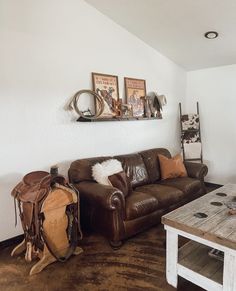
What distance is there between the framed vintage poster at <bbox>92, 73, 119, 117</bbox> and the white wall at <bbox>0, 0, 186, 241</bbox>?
95 millimetres

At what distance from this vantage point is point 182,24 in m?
3.01

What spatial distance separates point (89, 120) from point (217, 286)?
2.12 metres

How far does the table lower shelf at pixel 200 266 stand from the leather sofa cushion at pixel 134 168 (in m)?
1.33

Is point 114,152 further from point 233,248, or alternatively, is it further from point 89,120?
point 233,248

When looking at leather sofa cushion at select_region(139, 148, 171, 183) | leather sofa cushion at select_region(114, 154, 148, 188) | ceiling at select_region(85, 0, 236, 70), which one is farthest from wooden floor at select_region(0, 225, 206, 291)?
ceiling at select_region(85, 0, 236, 70)

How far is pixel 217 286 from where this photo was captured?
5.32 feet

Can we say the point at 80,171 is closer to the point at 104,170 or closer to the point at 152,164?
the point at 104,170

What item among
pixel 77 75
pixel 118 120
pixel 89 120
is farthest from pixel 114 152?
pixel 77 75

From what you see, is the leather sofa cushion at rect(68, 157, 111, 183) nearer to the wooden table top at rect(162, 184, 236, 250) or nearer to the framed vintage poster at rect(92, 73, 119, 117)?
the framed vintage poster at rect(92, 73, 119, 117)

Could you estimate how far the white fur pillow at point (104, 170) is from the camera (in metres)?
2.71

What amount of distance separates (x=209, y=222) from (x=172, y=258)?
15.7 inches

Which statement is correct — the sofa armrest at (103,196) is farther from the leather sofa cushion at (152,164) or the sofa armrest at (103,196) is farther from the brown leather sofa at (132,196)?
the leather sofa cushion at (152,164)

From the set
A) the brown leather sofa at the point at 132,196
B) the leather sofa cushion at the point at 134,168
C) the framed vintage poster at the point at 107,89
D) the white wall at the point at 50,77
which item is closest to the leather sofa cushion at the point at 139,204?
the brown leather sofa at the point at 132,196

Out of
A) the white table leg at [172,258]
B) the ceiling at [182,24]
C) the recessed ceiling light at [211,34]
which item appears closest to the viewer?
the white table leg at [172,258]
